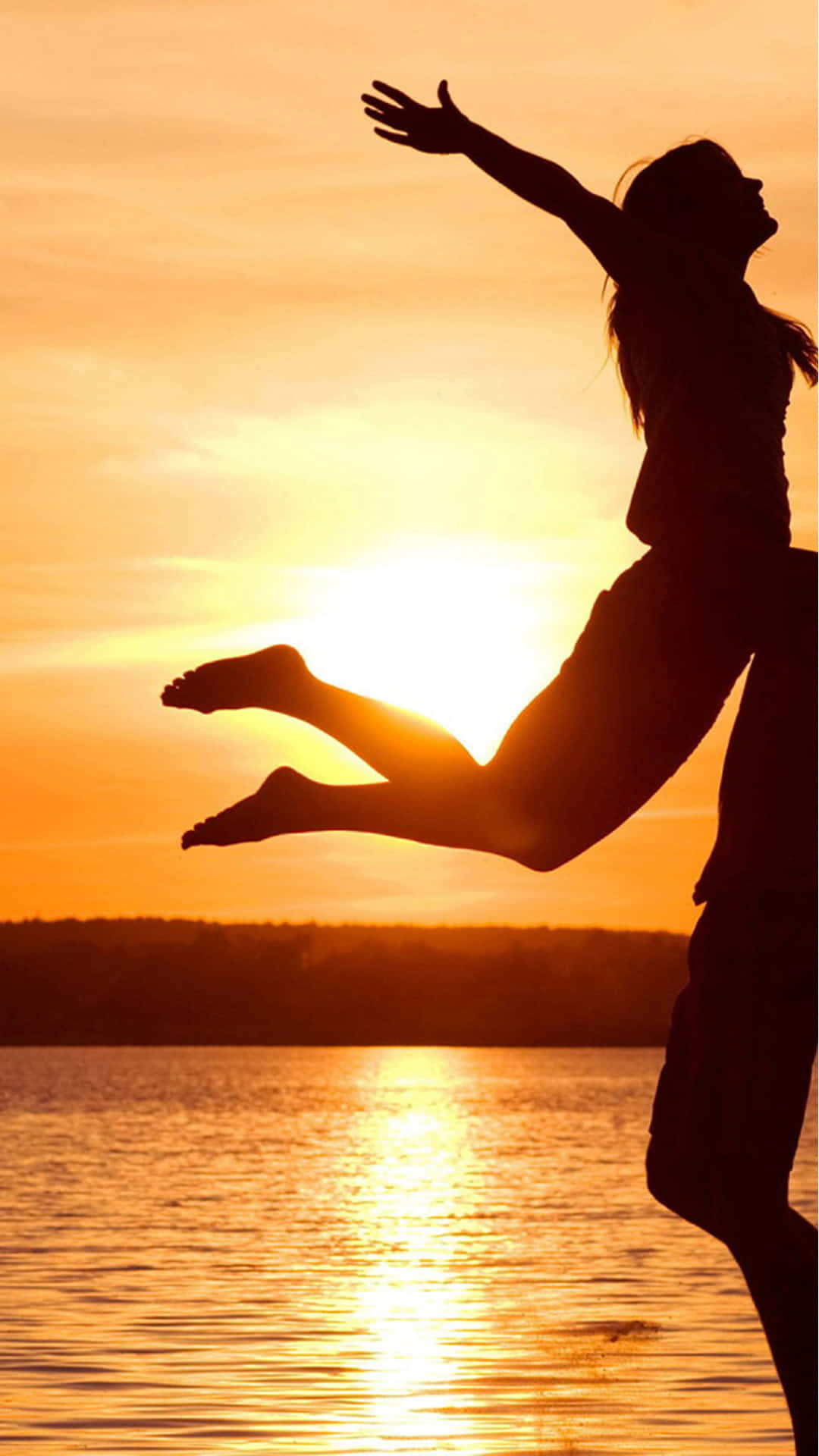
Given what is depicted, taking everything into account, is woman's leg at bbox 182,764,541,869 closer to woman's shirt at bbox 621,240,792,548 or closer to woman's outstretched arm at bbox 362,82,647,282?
woman's shirt at bbox 621,240,792,548

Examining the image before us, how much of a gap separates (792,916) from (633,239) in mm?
1515

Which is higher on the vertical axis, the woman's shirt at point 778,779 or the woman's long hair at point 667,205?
the woman's long hair at point 667,205

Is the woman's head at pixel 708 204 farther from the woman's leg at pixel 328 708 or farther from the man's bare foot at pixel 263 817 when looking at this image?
the man's bare foot at pixel 263 817

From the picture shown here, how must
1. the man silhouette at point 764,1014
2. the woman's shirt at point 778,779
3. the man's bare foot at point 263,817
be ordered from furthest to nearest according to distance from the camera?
the man's bare foot at point 263,817 < the woman's shirt at point 778,779 < the man silhouette at point 764,1014

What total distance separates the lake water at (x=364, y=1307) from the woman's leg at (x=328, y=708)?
7181 millimetres

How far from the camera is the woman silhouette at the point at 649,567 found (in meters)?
4.99

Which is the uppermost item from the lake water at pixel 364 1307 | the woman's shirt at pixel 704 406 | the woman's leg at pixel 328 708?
the woman's shirt at pixel 704 406

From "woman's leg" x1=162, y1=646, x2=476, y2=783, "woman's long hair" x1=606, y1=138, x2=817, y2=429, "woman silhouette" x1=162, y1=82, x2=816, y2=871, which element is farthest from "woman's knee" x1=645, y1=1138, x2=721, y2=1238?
"woman's long hair" x1=606, y1=138, x2=817, y2=429

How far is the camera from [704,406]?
16.7 ft

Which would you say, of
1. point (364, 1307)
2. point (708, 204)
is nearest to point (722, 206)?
point (708, 204)

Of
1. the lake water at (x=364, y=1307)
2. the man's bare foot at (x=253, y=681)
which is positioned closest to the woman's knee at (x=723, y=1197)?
the man's bare foot at (x=253, y=681)

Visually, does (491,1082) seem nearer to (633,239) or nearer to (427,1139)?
(427,1139)

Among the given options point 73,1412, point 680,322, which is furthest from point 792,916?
point 73,1412

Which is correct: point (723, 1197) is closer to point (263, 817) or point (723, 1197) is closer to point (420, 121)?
point (263, 817)
